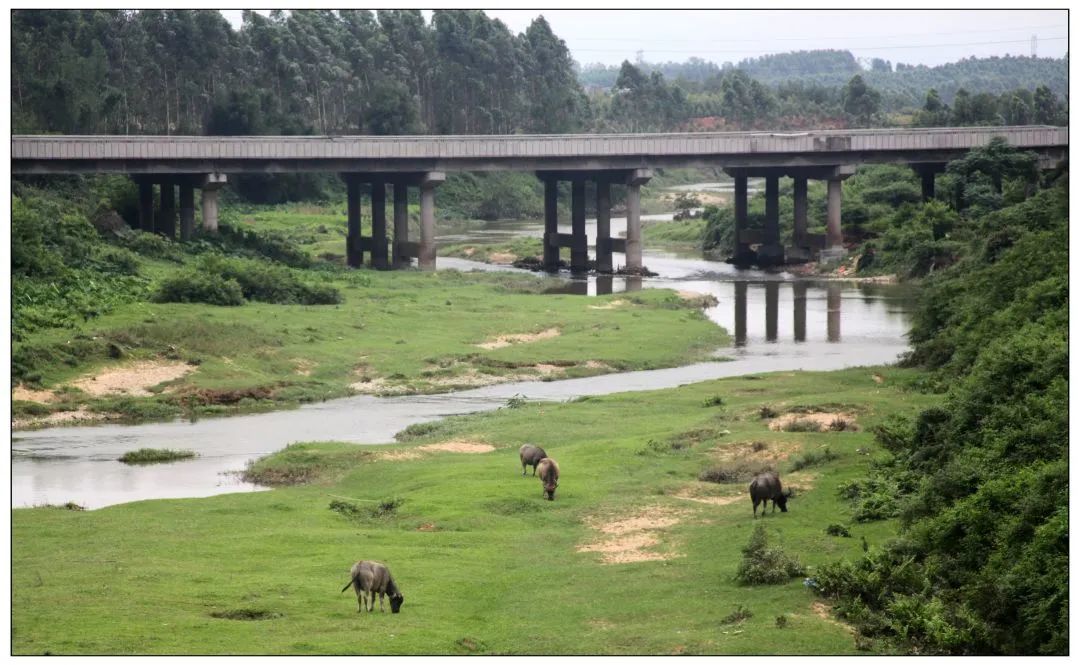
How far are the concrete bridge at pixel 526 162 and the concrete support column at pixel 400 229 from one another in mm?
88

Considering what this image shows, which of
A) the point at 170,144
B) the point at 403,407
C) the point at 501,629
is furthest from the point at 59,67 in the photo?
the point at 501,629

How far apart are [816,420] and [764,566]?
62.1 ft

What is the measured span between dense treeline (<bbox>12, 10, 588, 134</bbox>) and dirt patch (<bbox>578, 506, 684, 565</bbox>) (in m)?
82.5

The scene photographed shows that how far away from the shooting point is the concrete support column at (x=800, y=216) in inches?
4250

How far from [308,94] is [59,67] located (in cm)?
3548

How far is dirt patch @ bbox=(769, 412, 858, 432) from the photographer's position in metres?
46.0

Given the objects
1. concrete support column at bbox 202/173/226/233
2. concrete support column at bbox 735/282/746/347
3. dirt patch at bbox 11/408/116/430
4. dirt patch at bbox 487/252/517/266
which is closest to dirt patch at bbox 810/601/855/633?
dirt patch at bbox 11/408/116/430

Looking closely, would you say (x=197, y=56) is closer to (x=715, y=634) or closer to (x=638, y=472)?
(x=638, y=472)

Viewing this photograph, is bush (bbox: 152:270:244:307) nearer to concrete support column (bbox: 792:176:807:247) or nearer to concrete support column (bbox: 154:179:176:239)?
concrete support column (bbox: 154:179:176:239)

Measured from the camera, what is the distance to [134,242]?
8431 centimetres

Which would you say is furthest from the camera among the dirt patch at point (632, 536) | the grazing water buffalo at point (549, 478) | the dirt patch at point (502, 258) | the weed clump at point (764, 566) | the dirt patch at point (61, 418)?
the dirt patch at point (502, 258)

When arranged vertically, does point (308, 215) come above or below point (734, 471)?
above

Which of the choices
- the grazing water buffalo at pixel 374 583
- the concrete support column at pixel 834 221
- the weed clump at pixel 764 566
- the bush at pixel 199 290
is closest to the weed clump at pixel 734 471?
the weed clump at pixel 764 566

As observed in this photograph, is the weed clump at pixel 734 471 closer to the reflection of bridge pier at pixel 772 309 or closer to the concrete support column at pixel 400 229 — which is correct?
the reflection of bridge pier at pixel 772 309
